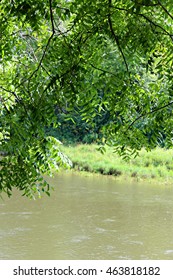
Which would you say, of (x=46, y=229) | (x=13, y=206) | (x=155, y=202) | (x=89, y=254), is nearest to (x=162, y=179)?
(x=155, y=202)

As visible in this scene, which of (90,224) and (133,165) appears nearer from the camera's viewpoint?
(90,224)

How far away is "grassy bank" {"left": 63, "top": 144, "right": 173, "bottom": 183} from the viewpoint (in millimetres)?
14357

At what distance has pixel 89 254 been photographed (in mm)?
7281

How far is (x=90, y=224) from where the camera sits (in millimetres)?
9078

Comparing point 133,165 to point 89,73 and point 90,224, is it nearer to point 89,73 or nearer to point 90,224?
point 90,224

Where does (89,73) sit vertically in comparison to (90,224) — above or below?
above

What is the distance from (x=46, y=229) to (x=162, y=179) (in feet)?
19.6

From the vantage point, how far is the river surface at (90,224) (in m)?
7.41

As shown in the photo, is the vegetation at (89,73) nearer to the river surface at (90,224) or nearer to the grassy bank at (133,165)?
the river surface at (90,224)

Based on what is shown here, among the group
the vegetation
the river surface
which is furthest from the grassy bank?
the vegetation

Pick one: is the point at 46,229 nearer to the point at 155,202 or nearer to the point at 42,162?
the point at 155,202

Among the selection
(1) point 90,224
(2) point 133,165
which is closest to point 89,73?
(1) point 90,224

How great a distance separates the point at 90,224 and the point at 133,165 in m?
6.45

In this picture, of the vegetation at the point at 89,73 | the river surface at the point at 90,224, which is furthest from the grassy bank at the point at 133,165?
the vegetation at the point at 89,73
